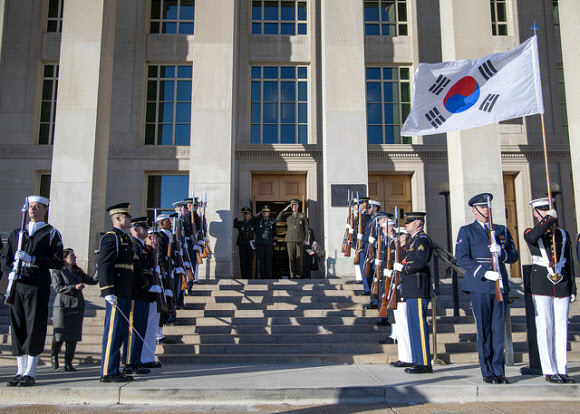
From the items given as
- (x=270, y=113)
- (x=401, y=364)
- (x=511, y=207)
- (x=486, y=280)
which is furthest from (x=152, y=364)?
(x=511, y=207)

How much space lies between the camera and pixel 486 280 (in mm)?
6617

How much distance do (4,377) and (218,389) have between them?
10.0ft

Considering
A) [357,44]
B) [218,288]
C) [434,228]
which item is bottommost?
[218,288]

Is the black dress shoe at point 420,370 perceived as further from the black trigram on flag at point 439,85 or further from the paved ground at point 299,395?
the black trigram on flag at point 439,85

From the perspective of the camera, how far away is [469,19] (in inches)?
538

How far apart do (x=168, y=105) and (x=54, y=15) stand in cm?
483

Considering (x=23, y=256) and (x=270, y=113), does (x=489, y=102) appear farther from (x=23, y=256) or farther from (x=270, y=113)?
(x=270, y=113)

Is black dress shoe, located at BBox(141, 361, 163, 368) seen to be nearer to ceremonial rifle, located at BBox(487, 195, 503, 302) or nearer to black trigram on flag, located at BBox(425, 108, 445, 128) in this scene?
ceremonial rifle, located at BBox(487, 195, 503, 302)

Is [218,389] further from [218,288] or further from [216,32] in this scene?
[216,32]

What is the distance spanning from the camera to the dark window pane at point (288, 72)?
17531 millimetres

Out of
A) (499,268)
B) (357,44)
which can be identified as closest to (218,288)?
(499,268)

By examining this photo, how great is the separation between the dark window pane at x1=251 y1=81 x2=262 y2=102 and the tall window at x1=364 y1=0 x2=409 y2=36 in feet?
13.3

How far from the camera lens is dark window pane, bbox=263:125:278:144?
17.2 meters

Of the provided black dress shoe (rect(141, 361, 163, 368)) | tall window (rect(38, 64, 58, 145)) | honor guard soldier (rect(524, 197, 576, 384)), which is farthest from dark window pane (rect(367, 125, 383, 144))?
black dress shoe (rect(141, 361, 163, 368))
